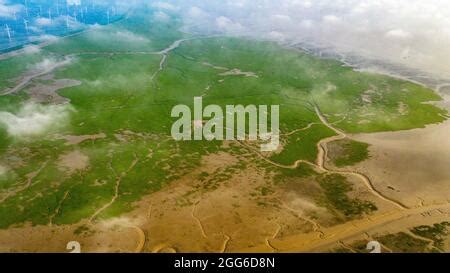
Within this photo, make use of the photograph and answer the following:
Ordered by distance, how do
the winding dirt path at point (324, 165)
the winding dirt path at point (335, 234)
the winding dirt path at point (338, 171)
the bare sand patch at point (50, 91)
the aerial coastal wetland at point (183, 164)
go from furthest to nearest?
the bare sand patch at point (50, 91) < the winding dirt path at point (324, 165) < the winding dirt path at point (338, 171) < the aerial coastal wetland at point (183, 164) < the winding dirt path at point (335, 234)

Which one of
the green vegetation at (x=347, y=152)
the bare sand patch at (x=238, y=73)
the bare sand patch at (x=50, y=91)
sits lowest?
the green vegetation at (x=347, y=152)

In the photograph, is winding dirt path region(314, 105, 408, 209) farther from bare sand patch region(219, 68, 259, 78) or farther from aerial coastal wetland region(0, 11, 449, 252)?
bare sand patch region(219, 68, 259, 78)

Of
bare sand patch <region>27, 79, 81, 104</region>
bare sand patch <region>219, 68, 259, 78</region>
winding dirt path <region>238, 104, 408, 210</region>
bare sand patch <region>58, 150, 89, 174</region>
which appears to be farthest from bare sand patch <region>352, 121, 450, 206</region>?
bare sand patch <region>27, 79, 81, 104</region>


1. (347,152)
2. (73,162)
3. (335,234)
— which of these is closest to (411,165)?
(347,152)

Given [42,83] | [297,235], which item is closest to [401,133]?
[297,235]

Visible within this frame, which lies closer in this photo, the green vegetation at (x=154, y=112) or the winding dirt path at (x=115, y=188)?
the winding dirt path at (x=115, y=188)

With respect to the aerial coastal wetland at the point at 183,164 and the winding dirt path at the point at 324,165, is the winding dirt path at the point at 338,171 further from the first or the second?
the aerial coastal wetland at the point at 183,164

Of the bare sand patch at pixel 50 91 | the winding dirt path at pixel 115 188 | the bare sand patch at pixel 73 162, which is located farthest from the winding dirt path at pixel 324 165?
the bare sand patch at pixel 50 91

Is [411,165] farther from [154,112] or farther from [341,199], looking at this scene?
[154,112]
